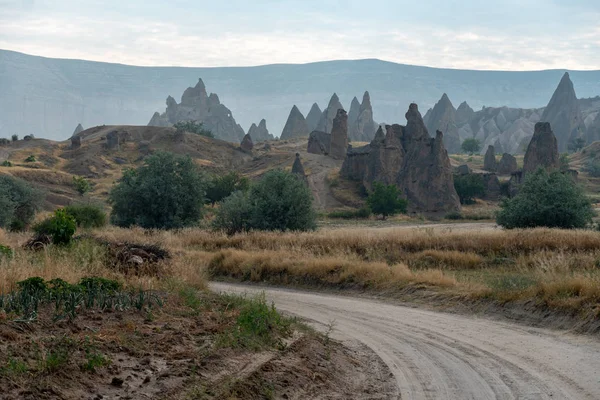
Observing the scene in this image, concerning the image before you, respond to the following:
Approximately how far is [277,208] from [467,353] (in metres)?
27.6

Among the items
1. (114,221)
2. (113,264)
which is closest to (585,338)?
(113,264)

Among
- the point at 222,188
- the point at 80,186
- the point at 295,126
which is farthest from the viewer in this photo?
the point at 295,126

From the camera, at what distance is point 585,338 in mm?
13094

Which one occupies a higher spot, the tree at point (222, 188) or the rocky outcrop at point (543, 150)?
the rocky outcrop at point (543, 150)

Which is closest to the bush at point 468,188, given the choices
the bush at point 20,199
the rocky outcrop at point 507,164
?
the rocky outcrop at point 507,164

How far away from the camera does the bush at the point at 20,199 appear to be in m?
49.3

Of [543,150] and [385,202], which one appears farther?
[543,150]

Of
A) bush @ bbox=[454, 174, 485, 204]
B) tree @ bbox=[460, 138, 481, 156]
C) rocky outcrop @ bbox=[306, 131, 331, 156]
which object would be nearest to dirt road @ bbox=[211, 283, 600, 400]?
bush @ bbox=[454, 174, 485, 204]

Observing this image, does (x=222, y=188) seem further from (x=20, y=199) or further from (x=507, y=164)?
(x=507, y=164)

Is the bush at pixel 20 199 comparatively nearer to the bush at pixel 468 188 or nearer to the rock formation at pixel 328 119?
the bush at pixel 468 188

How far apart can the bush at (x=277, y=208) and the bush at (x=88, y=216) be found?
26.9 feet

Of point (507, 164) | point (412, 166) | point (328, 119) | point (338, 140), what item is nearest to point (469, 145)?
point (328, 119)

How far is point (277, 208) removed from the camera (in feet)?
129

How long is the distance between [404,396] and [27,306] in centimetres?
529
